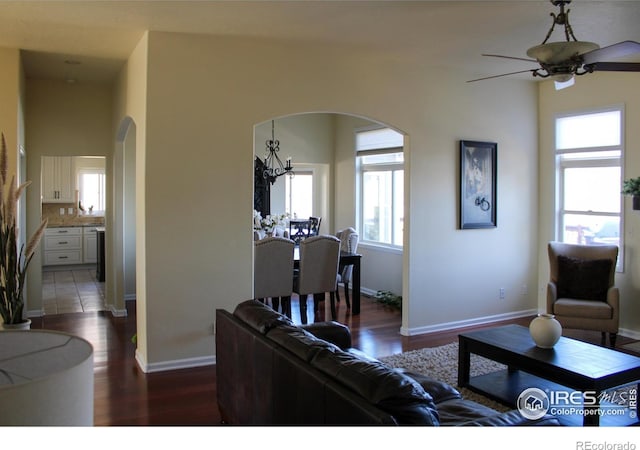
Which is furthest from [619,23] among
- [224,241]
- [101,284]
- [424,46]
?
[101,284]

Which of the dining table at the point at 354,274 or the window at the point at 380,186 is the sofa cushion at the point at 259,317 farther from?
the window at the point at 380,186

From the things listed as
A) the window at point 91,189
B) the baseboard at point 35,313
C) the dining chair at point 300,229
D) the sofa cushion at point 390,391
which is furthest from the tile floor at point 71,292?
the sofa cushion at point 390,391

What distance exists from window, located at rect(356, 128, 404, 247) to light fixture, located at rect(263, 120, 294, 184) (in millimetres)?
1188

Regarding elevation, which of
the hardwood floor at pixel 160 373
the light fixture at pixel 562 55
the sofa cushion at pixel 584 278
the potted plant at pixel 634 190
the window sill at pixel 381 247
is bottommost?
the hardwood floor at pixel 160 373

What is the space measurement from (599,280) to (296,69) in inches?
145

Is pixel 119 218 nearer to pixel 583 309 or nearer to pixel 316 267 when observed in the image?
pixel 316 267

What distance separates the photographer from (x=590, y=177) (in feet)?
20.7

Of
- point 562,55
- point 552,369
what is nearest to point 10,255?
point 552,369

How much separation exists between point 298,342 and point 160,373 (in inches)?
95.6

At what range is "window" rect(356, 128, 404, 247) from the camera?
26.1 feet

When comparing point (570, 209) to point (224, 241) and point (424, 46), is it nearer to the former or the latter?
point (424, 46)

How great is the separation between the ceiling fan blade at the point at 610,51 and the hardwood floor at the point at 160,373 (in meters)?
3.05

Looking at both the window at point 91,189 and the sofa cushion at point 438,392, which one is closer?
the sofa cushion at point 438,392

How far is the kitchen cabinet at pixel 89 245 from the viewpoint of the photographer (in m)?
10.7
